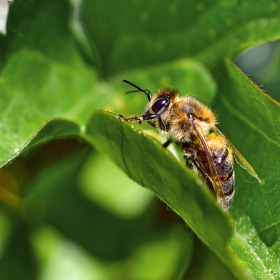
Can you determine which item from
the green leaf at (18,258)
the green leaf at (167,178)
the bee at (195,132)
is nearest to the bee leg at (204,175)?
the bee at (195,132)

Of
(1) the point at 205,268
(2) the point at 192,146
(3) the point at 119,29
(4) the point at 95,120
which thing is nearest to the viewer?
(4) the point at 95,120

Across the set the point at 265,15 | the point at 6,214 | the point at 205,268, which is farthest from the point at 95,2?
the point at 205,268

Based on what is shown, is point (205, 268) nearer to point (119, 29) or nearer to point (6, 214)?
point (6, 214)

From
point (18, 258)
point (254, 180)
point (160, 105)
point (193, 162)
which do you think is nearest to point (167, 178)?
point (254, 180)

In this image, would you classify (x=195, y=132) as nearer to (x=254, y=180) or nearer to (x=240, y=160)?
(x=240, y=160)

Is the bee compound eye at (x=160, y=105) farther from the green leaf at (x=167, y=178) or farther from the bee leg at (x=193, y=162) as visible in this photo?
the green leaf at (x=167, y=178)

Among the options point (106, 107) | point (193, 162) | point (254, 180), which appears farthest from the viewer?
point (106, 107)

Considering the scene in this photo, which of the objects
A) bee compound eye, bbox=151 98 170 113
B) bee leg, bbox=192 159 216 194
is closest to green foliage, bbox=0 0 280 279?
bee leg, bbox=192 159 216 194
